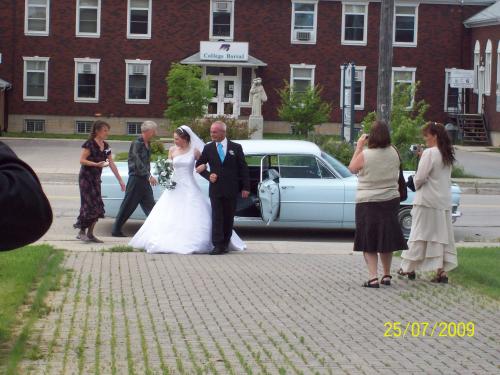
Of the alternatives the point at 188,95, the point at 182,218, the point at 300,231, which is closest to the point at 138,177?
the point at 182,218

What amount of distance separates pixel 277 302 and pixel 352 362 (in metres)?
2.46

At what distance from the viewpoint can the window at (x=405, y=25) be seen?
51.7 metres

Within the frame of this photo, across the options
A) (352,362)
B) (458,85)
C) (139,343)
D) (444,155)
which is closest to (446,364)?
(352,362)

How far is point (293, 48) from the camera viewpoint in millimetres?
50938

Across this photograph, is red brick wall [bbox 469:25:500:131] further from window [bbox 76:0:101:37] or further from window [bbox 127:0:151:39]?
window [bbox 76:0:101:37]

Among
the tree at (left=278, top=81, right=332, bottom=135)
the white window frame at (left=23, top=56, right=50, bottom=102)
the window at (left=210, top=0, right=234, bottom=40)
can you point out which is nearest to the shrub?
the tree at (left=278, top=81, right=332, bottom=135)

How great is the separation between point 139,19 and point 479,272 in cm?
4133

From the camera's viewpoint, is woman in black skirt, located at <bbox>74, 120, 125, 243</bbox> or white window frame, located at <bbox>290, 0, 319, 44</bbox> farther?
white window frame, located at <bbox>290, 0, 319, 44</bbox>

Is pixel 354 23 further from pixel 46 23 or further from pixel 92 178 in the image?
pixel 92 178

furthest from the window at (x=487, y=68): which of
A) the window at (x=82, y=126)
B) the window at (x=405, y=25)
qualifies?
the window at (x=82, y=126)

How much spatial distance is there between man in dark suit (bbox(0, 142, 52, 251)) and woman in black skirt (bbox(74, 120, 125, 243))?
36.9ft

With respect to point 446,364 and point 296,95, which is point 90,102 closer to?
point 296,95

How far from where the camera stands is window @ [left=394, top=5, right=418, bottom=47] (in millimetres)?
51656
